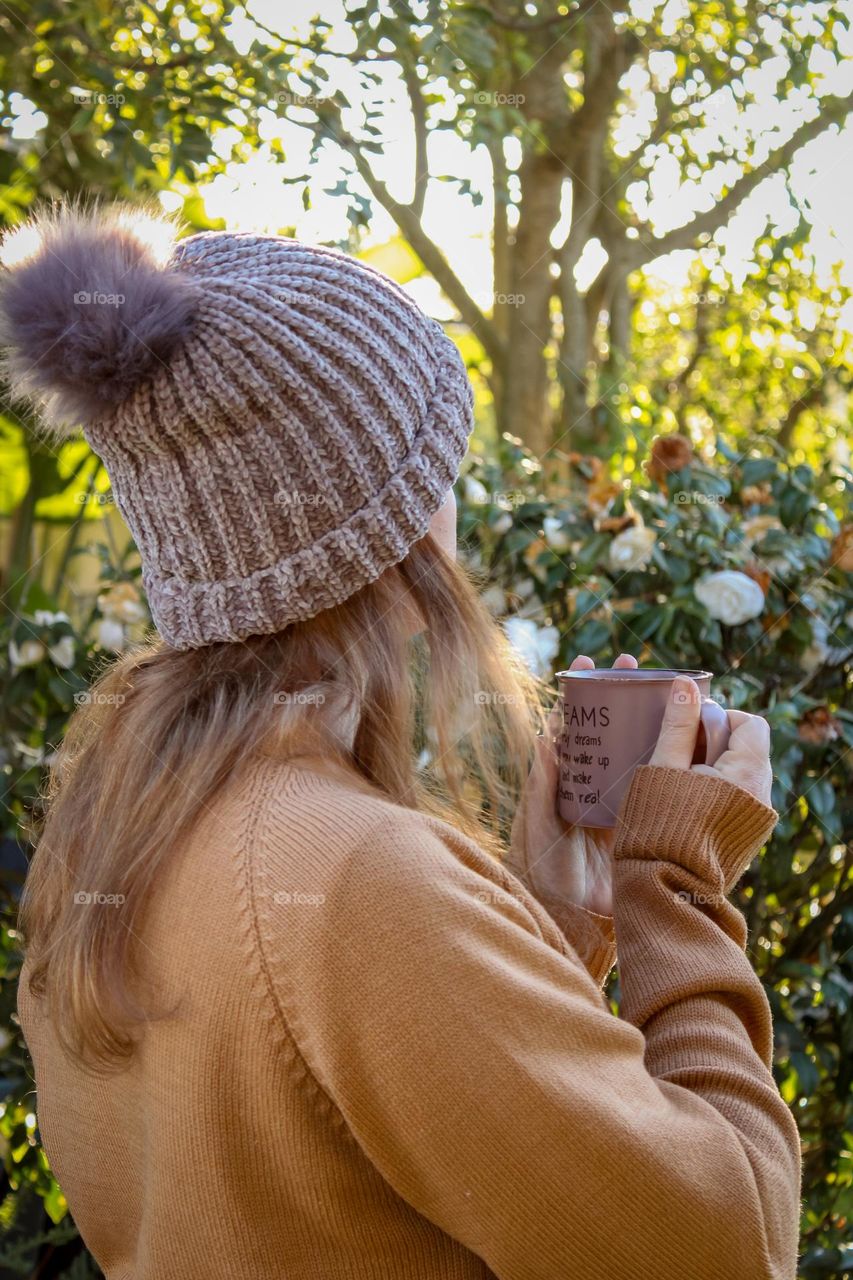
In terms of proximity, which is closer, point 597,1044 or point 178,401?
point 597,1044

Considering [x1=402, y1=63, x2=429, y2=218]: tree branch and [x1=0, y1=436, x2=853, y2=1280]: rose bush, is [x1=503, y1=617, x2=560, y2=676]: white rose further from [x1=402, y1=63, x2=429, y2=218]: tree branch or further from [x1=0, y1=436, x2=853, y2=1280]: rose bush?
[x1=402, y1=63, x2=429, y2=218]: tree branch

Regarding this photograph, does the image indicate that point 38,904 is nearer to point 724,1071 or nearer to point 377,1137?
point 377,1137

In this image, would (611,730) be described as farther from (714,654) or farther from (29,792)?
(29,792)

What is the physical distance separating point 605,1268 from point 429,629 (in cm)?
54

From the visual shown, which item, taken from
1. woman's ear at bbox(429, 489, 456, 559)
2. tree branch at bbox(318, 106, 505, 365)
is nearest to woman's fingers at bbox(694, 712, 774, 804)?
woman's ear at bbox(429, 489, 456, 559)

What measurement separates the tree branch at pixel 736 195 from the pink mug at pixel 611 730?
232 centimetres

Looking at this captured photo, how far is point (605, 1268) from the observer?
798 mm

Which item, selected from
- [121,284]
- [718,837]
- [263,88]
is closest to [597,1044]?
[718,837]

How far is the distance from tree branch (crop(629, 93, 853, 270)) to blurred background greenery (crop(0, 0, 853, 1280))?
0.01 m

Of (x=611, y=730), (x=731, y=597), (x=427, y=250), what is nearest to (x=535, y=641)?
(x=731, y=597)

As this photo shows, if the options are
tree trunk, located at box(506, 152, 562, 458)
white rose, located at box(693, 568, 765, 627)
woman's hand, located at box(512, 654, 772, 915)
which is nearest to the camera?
woman's hand, located at box(512, 654, 772, 915)

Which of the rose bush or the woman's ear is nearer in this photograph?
the woman's ear

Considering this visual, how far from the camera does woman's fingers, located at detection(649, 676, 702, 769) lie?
1091mm

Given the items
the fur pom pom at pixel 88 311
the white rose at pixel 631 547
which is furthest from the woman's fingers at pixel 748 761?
the white rose at pixel 631 547
